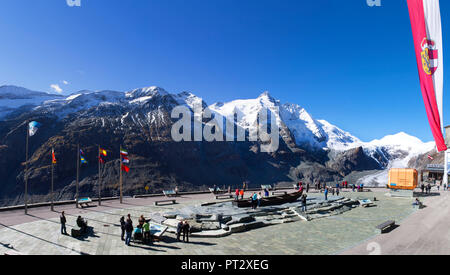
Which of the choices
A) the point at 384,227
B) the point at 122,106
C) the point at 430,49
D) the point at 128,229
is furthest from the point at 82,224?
the point at 122,106

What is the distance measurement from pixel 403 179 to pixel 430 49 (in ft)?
90.2

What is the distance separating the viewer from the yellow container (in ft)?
92.0

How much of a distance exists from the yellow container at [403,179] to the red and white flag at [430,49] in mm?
25942

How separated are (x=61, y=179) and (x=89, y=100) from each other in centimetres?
4475

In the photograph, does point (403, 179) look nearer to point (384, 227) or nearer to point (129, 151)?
point (384, 227)

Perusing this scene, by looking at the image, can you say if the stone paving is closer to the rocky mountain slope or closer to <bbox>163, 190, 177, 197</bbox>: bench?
<bbox>163, 190, 177, 197</bbox>: bench

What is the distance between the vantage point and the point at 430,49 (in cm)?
724

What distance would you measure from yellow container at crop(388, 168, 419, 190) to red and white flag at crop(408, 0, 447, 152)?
25942 millimetres

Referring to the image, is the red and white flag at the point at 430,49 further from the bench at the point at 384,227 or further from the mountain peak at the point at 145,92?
the mountain peak at the point at 145,92

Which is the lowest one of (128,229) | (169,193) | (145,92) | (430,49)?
(169,193)

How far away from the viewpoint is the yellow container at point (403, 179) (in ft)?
92.0

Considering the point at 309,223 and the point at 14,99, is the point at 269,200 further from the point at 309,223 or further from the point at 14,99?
the point at 14,99

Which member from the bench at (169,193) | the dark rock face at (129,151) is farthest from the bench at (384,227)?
the dark rock face at (129,151)
